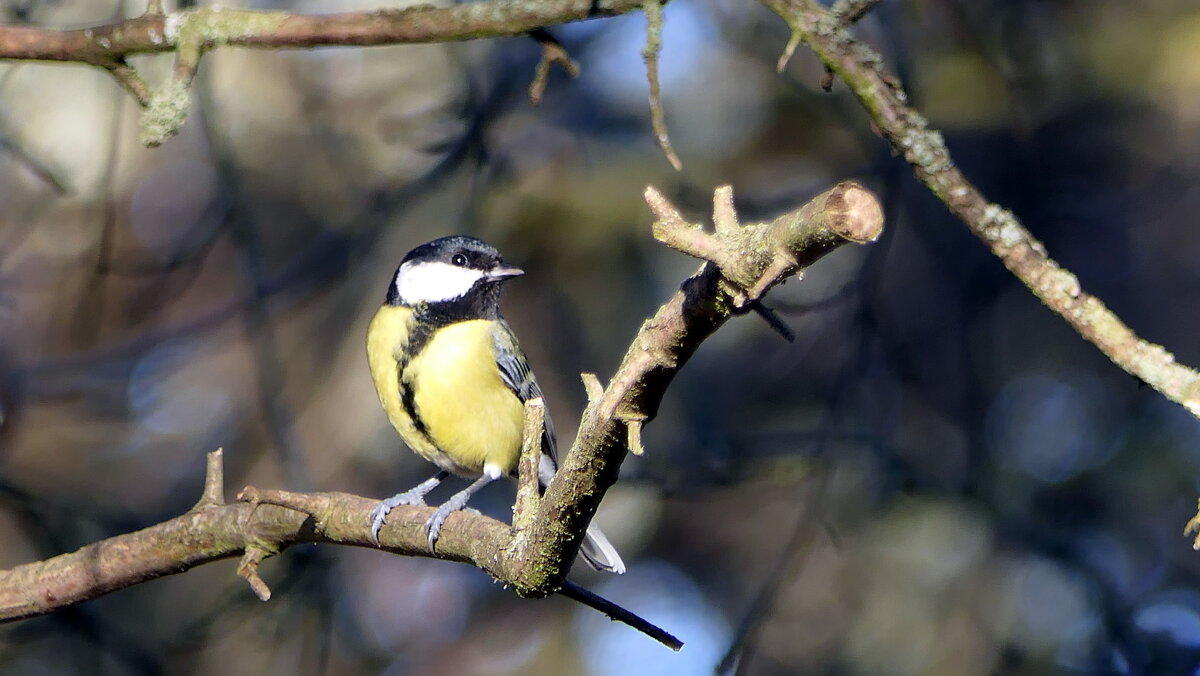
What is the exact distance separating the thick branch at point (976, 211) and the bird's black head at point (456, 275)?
178cm

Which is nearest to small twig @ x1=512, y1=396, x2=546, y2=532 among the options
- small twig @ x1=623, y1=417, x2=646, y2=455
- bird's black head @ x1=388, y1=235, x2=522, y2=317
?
small twig @ x1=623, y1=417, x2=646, y2=455

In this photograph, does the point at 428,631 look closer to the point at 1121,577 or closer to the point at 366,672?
the point at 366,672

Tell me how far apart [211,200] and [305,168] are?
0.45m

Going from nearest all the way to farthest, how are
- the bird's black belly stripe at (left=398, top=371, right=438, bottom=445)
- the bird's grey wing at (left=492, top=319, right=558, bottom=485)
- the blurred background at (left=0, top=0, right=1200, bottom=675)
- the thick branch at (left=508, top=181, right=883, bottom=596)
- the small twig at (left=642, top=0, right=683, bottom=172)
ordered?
the thick branch at (left=508, top=181, right=883, bottom=596), the small twig at (left=642, top=0, right=683, bottom=172), the bird's black belly stripe at (left=398, top=371, right=438, bottom=445), the bird's grey wing at (left=492, top=319, right=558, bottom=485), the blurred background at (left=0, top=0, right=1200, bottom=675)

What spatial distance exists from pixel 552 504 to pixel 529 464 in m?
0.13

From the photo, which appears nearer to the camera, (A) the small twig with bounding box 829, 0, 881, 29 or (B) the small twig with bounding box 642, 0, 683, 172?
(A) the small twig with bounding box 829, 0, 881, 29

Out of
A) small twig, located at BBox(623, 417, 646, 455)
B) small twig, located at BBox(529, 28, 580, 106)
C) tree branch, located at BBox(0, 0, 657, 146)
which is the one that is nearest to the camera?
small twig, located at BBox(623, 417, 646, 455)

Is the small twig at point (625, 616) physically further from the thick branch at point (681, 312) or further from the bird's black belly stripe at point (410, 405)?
the bird's black belly stripe at point (410, 405)

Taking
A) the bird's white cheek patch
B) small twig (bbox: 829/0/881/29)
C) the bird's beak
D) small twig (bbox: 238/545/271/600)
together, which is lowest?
small twig (bbox: 238/545/271/600)

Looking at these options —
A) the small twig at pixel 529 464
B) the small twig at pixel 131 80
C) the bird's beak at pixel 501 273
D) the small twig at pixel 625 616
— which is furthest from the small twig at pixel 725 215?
the bird's beak at pixel 501 273

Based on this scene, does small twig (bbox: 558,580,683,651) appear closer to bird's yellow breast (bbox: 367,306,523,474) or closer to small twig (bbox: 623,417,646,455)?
small twig (bbox: 623,417,646,455)

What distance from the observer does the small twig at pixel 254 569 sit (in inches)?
94.2

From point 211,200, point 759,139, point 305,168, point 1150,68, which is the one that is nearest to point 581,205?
point 759,139

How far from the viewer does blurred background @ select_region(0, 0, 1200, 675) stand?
168 inches
